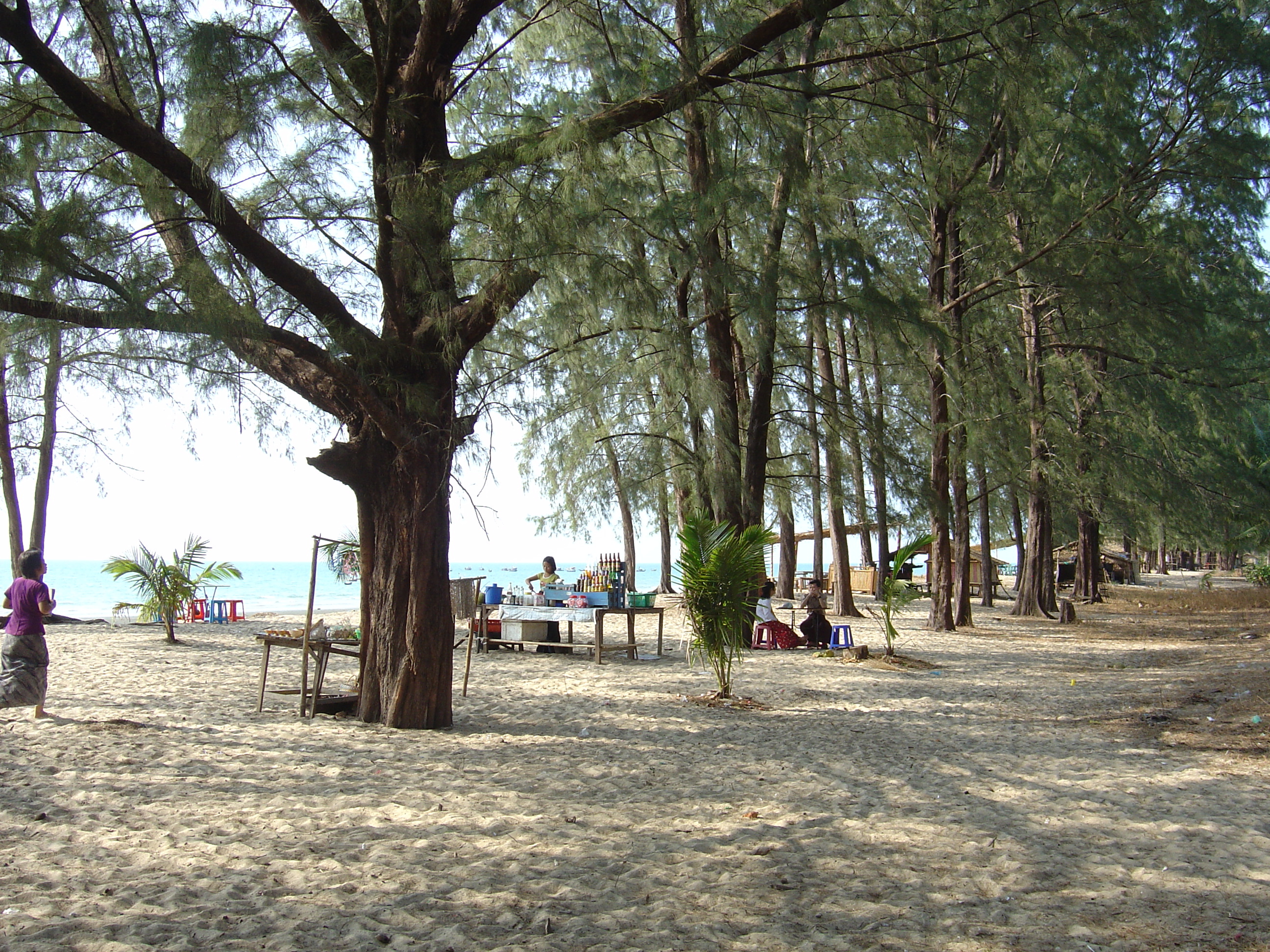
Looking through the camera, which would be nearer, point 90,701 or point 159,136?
point 159,136

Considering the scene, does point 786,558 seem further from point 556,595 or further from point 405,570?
point 405,570

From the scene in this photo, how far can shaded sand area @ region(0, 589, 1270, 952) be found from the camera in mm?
3039

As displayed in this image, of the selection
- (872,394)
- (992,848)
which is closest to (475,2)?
(992,848)

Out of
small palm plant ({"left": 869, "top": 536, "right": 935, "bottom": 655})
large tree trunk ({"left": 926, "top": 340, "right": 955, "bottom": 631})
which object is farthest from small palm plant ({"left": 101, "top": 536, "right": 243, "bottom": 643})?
large tree trunk ({"left": 926, "top": 340, "right": 955, "bottom": 631})

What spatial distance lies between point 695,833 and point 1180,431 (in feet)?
48.2

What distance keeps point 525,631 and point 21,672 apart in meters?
5.74

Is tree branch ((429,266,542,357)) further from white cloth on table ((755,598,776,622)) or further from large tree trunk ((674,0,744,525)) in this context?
white cloth on table ((755,598,776,622))

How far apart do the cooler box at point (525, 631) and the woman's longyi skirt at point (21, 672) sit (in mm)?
5421

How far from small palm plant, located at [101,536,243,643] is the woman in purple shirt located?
5.99 meters

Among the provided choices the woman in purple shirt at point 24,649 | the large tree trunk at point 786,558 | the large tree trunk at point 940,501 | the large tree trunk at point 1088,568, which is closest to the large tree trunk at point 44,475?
the woman in purple shirt at point 24,649

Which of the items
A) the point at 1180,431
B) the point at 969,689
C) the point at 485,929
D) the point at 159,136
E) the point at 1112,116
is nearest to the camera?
the point at 485,929

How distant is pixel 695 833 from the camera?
4.12 meters

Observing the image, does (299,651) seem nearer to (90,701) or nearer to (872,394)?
(90,701)

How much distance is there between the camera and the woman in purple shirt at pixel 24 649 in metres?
5.98
